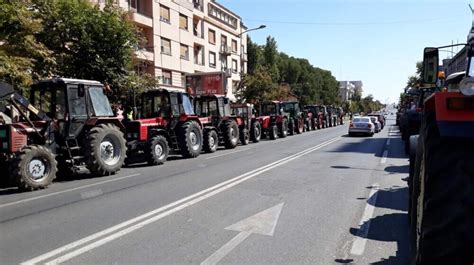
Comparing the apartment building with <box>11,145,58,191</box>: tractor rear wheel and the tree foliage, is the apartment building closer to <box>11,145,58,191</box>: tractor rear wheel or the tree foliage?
the tree foliage

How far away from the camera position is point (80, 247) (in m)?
5.33

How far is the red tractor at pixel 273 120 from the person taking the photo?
2833 cm

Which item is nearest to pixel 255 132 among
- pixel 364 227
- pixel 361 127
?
pixel 361 127

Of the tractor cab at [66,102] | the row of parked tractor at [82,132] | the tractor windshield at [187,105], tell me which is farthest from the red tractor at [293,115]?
the tractor cab at [66,102]

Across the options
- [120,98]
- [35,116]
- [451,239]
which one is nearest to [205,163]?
[35,116]

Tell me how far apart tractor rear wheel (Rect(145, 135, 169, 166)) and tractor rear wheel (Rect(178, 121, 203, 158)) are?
116 centimetres

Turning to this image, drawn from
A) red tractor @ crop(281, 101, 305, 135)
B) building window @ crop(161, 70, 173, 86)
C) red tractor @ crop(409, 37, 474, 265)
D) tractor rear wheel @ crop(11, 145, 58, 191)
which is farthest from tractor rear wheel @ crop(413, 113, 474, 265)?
building window @ crop(161, 70, 173, 86)

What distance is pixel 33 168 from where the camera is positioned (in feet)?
32.2

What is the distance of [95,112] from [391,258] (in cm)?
951

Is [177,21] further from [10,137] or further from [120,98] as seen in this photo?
[10,137]

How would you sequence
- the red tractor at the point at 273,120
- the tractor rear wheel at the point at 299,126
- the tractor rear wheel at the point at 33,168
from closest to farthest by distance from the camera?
the tractor rear wheel at the point at 33,168 < the red tractor at the point at 273,120 < the tractor rear wheel at the point at 299,126

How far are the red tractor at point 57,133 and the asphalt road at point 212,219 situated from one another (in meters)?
0.49

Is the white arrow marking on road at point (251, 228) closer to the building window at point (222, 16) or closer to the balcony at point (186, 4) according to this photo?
the balcony at point (186, 4)

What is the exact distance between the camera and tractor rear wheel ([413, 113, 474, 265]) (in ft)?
9.93
